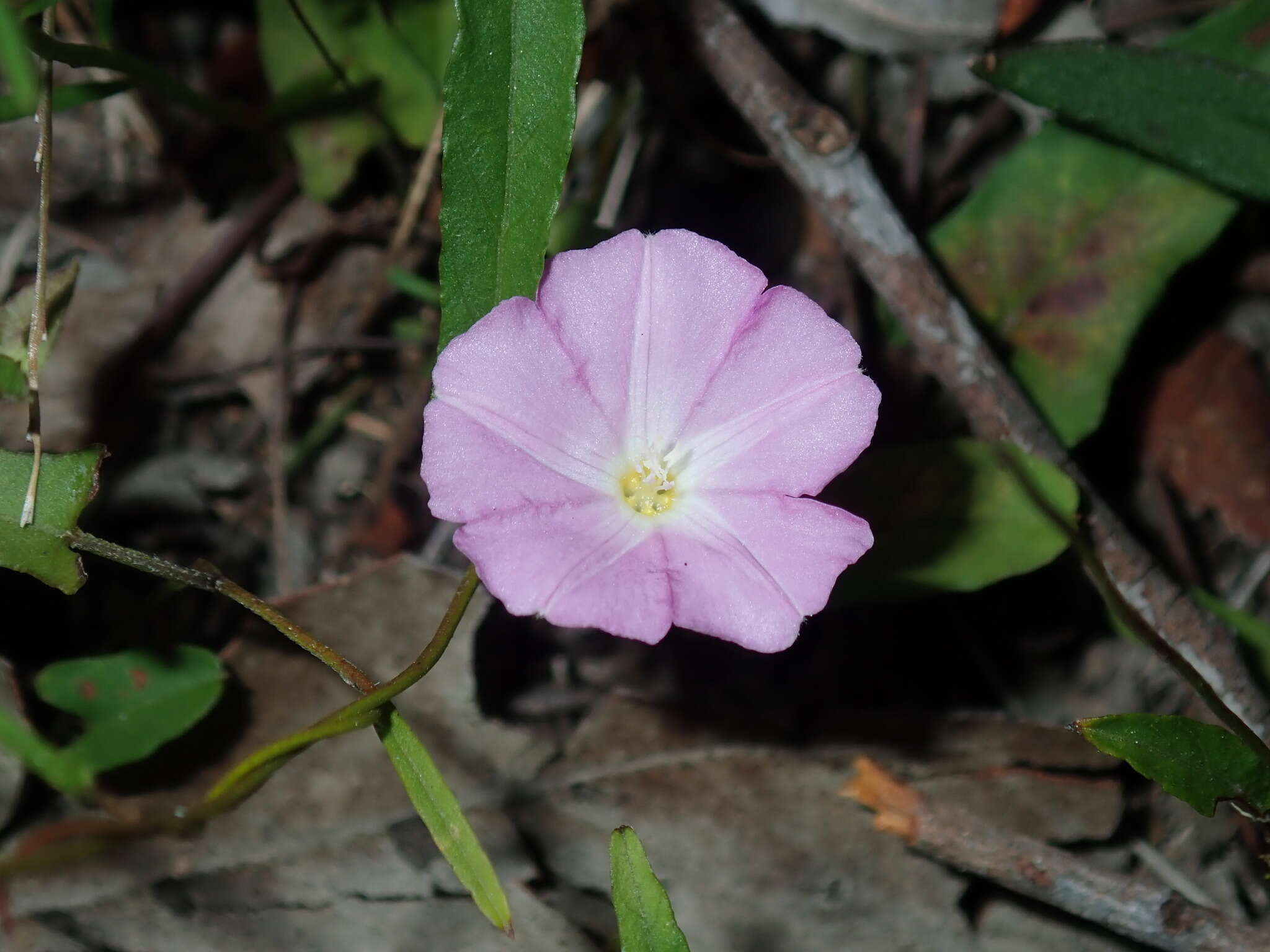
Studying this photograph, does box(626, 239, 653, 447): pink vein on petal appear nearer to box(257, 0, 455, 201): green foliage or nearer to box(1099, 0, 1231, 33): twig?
box(257, 0, 455, 201): green foliage

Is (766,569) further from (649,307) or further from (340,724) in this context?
(340,724)

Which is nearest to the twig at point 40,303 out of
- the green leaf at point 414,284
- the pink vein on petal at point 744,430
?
the green leaf at point 414,284

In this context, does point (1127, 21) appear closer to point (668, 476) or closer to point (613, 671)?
point (668, 476)

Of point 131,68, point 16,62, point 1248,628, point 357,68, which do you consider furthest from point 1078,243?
point 16,62

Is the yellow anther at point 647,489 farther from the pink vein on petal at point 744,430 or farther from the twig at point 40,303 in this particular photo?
the twig at point 40,303

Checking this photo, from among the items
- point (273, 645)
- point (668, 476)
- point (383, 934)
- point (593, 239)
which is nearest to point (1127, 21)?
point (593, 239)

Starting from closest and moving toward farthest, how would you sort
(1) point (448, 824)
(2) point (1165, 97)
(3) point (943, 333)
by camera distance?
1. (1) point (448, 824)
2. (3) point (943, 333)
3. (2) point (1165, 97)

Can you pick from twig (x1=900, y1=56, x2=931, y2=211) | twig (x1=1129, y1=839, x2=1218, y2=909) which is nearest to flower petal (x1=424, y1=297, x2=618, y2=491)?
twig (x1=900, y1=56, x2=931, y2=211)
